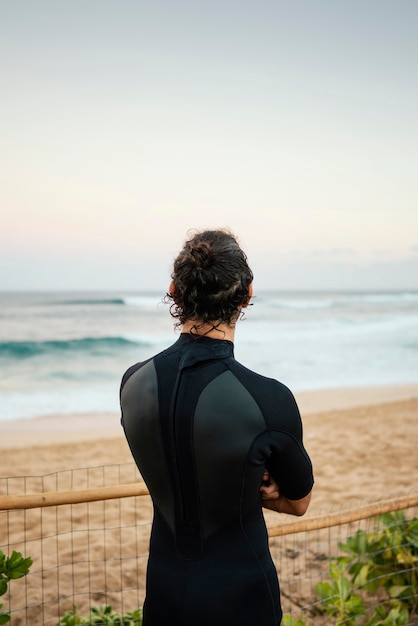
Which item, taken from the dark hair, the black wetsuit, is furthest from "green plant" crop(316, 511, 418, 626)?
the dark hair

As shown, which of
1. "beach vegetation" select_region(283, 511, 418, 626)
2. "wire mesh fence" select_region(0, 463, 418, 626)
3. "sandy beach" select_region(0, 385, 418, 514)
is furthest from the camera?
"sandy beach" select_region(0, 385, 418, 514)

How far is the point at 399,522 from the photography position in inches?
134

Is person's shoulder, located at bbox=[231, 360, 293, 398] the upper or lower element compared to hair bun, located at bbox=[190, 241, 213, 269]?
lower

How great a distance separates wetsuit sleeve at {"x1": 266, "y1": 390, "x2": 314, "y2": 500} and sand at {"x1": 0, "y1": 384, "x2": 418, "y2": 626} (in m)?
1.53

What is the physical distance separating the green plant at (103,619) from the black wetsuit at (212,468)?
1565mm

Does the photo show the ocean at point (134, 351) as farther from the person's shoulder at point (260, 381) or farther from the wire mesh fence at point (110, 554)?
the person's shoulder at point (260, 381)

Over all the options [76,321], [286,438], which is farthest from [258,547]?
[76,321]

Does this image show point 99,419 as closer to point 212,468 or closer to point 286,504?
point 286,504

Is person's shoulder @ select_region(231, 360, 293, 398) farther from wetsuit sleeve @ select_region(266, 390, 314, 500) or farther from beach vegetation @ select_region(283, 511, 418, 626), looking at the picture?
beach vegetation @ select_region(283, 511, 418, 626)

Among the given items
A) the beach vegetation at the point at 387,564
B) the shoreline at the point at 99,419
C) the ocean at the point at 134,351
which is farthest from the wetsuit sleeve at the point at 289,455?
the shoreline at the point at 99,419

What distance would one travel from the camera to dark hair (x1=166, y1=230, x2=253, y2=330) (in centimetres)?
144

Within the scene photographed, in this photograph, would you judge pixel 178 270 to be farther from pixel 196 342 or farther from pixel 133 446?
pixel 133 446

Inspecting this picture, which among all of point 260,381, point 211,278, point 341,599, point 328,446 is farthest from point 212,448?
point 328,446

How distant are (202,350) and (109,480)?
249 inches
